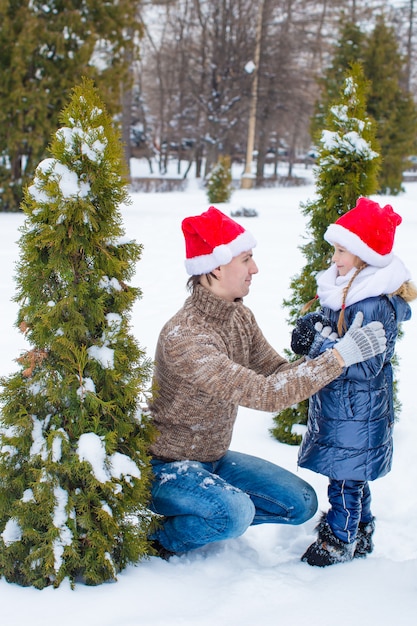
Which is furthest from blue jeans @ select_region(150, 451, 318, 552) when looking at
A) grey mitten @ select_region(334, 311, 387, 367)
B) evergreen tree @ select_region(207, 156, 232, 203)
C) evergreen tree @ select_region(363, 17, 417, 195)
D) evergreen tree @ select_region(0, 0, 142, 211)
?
evergreen tree @ select_region(363, 17, 417, 195)

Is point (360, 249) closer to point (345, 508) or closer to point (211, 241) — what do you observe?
point (211, 241)

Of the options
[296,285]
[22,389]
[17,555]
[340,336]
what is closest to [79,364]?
[22,389]

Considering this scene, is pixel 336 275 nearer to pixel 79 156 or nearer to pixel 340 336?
pixel 340 336

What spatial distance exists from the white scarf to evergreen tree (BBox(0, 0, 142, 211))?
41.2ft

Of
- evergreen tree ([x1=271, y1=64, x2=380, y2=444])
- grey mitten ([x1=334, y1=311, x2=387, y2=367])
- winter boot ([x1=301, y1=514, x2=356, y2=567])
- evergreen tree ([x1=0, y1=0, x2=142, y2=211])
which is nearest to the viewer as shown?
grey mitten ([x1=334, y1=311, x2=387, y2=367])

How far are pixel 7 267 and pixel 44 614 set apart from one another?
24.3 feet

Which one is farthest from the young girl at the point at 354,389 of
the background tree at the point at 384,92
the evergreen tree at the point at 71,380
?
the background tree at the point at 384,92

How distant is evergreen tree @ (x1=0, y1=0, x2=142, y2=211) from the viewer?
13883mm

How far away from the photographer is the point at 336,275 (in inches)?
117

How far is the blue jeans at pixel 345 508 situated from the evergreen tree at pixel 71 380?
91 cm

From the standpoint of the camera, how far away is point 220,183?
18.2 m

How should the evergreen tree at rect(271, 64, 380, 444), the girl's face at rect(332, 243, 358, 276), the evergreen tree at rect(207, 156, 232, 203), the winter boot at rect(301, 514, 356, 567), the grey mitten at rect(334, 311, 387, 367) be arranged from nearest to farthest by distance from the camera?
the grey mitten at rect(334, 311, 387, 367) < the winter boot at rect(301, 514, 356, 567) < the girl's face at rect(332, 243, 358, 276) < the evergreen tree at rect(271, 64, 380, 444) < the evergreen tree at rect(207, 156, 232, 203)

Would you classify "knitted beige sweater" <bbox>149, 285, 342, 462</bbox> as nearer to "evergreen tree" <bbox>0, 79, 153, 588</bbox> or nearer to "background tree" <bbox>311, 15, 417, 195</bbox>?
"evergreen tree" <bbox>0, 79, 153, 588</bbox>

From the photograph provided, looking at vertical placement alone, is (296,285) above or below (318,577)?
above
